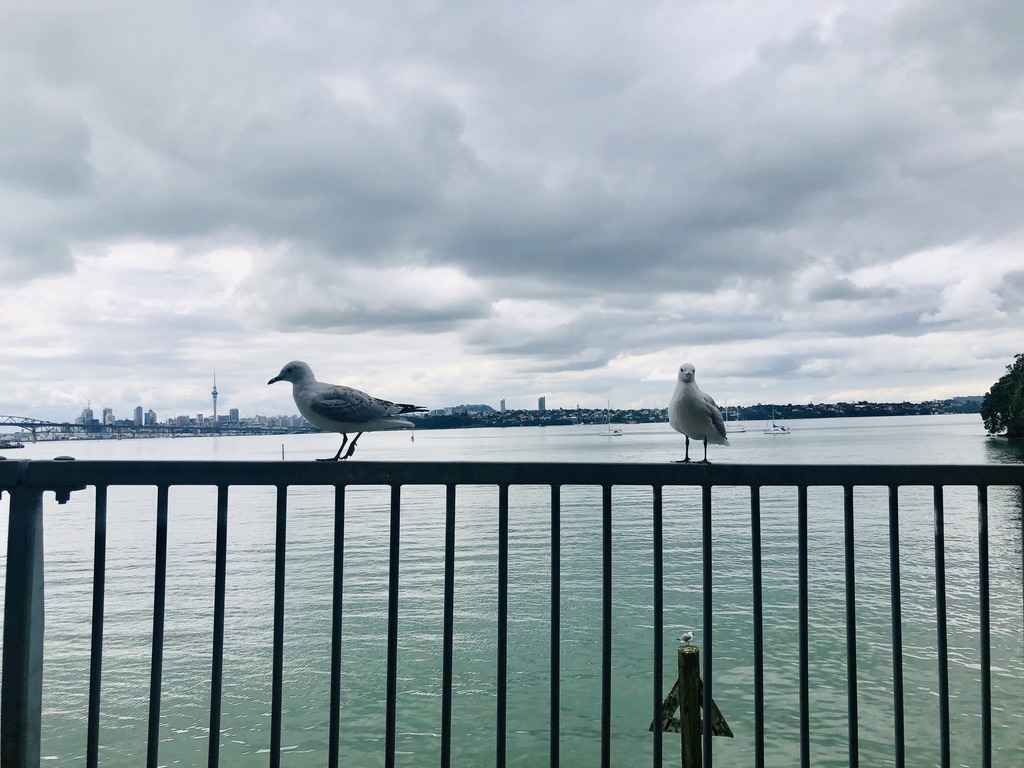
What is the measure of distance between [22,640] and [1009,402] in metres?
78.6

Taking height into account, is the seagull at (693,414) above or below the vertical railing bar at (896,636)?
above

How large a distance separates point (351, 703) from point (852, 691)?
30.3 feet

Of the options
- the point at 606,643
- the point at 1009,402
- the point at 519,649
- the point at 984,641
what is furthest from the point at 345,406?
the point at 1009,402

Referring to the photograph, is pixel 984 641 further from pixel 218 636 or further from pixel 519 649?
pixel 519 649

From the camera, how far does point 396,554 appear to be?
2309mm

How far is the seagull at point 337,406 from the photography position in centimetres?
381

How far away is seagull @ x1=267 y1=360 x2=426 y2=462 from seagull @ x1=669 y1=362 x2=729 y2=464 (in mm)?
1540

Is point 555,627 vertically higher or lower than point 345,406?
lower

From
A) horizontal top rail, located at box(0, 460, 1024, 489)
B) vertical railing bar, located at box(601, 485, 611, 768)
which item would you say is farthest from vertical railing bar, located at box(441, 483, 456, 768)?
vertical railing bar, located at box(601, 485, 611, 768)

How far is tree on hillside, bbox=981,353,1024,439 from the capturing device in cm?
6294

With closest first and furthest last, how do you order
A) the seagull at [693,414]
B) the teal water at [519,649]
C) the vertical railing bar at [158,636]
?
1. the vertical railing bar at [158,636]
2. the seagull at [693,414]
3. the teal water at [519,649]

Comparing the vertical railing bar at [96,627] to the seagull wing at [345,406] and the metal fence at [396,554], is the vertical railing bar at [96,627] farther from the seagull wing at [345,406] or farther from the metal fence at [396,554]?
the seagull wing at [345,406]

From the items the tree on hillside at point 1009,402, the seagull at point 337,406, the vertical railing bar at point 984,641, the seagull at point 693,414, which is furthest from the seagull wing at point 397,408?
the tree on hillside at point 1009,402

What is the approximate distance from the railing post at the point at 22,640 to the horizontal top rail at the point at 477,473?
14 cm
